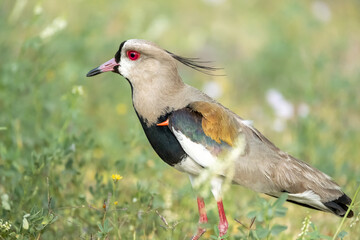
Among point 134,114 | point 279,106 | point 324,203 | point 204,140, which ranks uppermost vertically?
point 204,140

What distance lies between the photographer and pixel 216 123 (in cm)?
385

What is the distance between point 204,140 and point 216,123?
0.46 feet

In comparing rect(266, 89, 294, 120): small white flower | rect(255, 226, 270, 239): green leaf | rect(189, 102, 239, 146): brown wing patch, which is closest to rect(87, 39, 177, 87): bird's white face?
rect(189, 102, 239, 146): brown wing patch

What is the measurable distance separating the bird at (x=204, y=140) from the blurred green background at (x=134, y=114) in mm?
251

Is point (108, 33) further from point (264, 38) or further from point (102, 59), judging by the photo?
point (264, 38)

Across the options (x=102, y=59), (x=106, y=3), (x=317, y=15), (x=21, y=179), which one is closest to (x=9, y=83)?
(x=21, y=179)

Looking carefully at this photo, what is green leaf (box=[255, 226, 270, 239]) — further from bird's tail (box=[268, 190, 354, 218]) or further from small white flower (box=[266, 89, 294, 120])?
small white flower (box=[266, 89, 294, 120])

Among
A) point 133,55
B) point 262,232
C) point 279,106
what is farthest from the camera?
point 279,106

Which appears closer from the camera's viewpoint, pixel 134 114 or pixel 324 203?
pixel 324 203

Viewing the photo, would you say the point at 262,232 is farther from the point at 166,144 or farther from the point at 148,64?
the point at 148,64

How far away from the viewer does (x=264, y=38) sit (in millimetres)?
9312

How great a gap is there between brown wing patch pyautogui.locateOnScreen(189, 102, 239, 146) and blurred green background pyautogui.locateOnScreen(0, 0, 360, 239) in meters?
0.45

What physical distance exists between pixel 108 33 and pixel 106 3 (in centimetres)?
66

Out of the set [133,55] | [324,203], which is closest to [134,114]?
[133,55]
